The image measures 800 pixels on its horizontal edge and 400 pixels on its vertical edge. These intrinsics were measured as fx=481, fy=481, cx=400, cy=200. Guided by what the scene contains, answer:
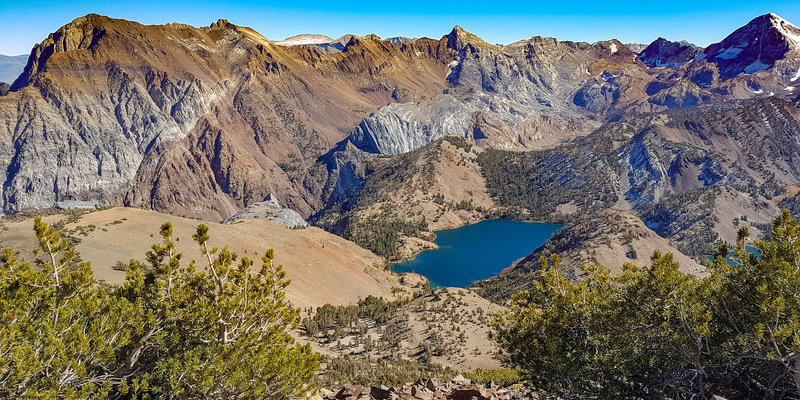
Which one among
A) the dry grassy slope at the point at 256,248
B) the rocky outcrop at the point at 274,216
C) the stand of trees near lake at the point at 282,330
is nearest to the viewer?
the stand of trees near lake at the point at 282,330

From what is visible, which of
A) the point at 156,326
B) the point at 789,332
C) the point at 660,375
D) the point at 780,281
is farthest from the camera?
the point at 660,375

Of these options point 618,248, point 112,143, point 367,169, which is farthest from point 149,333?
point 112,143

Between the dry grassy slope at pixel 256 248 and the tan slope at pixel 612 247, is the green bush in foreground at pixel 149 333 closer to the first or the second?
the dry grassy slope at pixel 256 248

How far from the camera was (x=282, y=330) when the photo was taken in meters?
16.2

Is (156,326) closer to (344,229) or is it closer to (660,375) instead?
(660,375)

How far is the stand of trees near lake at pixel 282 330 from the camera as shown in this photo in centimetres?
1329

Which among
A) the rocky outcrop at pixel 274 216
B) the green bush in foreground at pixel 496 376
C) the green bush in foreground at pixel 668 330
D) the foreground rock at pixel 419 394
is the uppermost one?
the green bush in foreground at pixel 668 330

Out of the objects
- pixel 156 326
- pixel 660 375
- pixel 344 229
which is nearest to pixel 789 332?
pixel 660 375

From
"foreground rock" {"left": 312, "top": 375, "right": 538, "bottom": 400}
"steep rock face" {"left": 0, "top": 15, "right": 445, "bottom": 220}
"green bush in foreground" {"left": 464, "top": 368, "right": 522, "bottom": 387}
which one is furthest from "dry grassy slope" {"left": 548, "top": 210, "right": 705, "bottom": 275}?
"steep rock face" {"left": 0, "top": 15, "right": 445, "bottom": 220}

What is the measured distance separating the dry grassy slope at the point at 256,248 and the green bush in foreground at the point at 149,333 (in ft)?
94.4

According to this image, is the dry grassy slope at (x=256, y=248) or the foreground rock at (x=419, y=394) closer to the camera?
the foreground rock at (x=419, y=394)

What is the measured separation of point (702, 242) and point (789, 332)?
110 metres

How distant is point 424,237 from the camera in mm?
123625

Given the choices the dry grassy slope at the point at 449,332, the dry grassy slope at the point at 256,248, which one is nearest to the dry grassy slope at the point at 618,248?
the dry grassy slope at the point at 449,332
